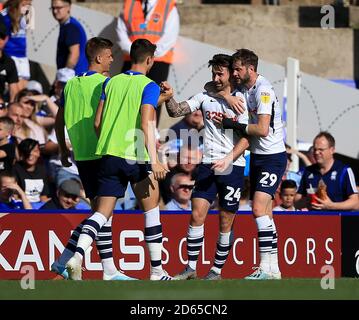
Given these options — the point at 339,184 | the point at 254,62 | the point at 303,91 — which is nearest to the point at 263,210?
the point at 254,62

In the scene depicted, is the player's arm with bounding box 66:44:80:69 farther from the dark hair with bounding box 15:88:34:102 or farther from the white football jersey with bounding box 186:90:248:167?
the white football jersey with bounding box 186:90:248:167

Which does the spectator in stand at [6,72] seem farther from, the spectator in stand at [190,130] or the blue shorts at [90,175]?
the blue shorts at [90,175]

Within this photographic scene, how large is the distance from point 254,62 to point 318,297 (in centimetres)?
262

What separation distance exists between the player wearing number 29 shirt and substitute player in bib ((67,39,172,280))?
0.86 meters

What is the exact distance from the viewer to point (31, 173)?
14211 millimetres

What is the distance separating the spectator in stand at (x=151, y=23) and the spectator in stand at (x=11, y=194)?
8.73ft

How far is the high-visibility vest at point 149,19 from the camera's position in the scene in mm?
15219

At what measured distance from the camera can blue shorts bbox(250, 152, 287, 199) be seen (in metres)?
11.4

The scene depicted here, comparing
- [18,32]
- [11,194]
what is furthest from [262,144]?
[18,32]

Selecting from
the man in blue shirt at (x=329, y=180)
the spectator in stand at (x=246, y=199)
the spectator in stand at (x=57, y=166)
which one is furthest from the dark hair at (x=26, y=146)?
the man in blue shirt at (x=329, y=180)

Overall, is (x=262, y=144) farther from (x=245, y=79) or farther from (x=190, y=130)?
(x=190, y=130)

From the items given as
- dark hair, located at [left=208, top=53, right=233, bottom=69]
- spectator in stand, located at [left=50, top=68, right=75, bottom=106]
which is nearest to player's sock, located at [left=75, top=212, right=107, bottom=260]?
dark hair, located at [left=208, top=53, right=233, bottom=69]

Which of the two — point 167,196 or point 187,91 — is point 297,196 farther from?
point 187,91
